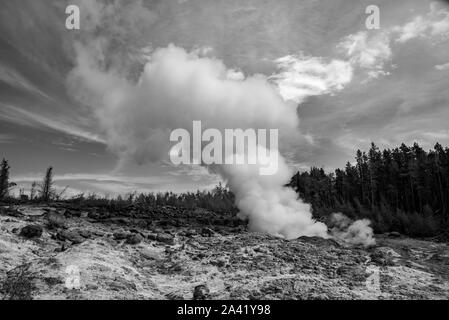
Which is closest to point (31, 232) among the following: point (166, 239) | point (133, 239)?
point (133, 239)

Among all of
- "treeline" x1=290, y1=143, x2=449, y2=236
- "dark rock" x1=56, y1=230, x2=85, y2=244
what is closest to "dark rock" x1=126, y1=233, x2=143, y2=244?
"dark rock" x1=56, y1=230, x2=85, y2=244

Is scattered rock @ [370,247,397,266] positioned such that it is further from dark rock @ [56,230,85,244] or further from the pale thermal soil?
dark rock @ [56,230,85,244]

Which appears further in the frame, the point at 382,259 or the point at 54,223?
the point at 54,223

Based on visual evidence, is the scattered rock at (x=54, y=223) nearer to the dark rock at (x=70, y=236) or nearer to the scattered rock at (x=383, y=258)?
the dark rock at (x=70, y=236)

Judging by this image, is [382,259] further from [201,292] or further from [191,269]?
[201,292]

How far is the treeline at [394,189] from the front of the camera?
121 feet

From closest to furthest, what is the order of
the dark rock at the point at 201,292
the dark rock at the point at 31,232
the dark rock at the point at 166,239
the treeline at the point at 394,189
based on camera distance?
the dark rock at the point at 201,292
the dark rock at the point at 31,232
the dark rock at the point at 166,239
the treeline at the point at 394,189

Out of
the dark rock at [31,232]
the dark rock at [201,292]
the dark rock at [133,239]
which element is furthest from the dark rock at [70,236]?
the dark rock at [201,292]

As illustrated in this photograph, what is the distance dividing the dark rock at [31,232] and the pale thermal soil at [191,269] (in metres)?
0.23

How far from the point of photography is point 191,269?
1280cm

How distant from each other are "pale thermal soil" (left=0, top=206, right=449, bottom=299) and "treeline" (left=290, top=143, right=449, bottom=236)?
21686 mm

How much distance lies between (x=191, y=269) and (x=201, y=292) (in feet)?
9.53

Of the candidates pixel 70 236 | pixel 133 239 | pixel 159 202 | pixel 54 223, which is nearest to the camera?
pixel 70 236

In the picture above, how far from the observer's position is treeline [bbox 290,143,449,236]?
121 ft
